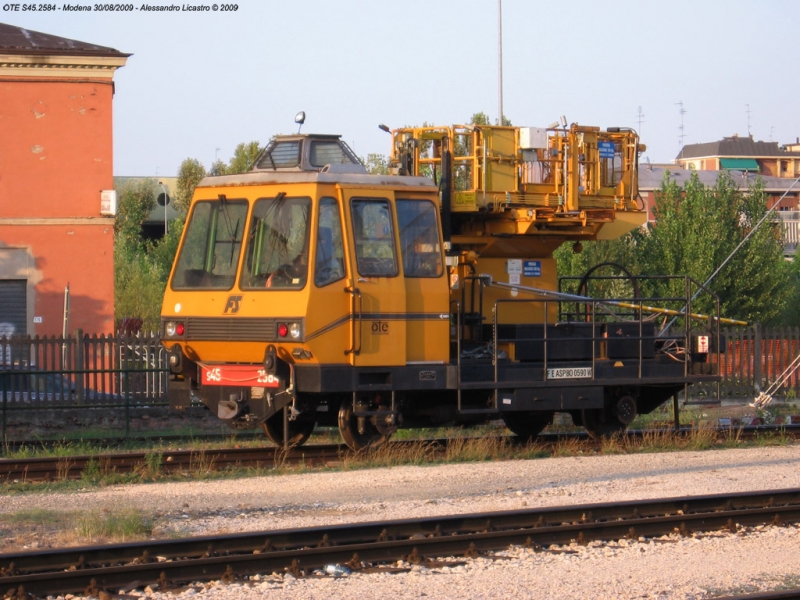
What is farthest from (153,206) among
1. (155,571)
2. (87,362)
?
(155,571)

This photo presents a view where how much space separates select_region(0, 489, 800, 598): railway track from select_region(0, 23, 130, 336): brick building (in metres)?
18.3

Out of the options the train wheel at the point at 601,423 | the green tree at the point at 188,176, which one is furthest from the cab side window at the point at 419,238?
the green tree at the point at 188,176

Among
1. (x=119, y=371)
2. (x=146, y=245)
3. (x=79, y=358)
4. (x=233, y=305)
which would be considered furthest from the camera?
(x=146, y=245)

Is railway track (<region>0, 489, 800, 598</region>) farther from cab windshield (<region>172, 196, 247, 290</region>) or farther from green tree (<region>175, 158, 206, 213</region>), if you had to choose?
green tree (<region>175, 158, 206, 213</region>)

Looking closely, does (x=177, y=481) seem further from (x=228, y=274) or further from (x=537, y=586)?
(x=537, y=586)

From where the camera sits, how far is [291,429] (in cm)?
1452

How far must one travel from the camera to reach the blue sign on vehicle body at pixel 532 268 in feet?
48.8

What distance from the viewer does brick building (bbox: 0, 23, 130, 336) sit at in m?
25.0

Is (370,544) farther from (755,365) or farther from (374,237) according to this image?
(755,365)

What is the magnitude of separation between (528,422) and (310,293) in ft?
16.3

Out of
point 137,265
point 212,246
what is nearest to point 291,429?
point 212,246

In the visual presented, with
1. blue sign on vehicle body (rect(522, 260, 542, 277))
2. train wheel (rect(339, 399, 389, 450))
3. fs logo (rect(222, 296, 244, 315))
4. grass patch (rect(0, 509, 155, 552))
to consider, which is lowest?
grass patch (rect(0, 509, 155, 552))

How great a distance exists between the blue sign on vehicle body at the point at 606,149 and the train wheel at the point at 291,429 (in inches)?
207

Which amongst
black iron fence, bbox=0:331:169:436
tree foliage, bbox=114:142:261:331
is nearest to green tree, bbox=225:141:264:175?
tree foliage, bbox=114:142:261:331
